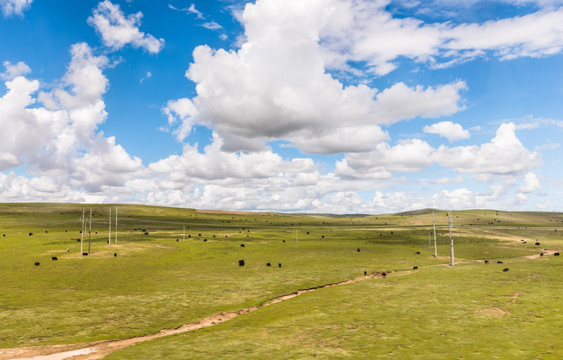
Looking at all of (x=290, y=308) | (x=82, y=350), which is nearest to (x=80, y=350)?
(x=82, y=350)

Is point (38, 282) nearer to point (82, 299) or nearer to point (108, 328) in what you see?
point (82, 299)

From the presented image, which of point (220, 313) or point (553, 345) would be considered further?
point (220, 313)

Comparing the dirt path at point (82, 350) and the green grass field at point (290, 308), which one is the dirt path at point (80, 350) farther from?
the green grass field at point (290, 308)

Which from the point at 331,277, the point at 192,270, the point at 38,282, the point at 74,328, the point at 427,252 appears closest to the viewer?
the point at 74,328

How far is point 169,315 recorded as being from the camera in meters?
32.1

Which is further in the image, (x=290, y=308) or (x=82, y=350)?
(x=290, y=308)

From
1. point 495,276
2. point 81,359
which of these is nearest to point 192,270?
point 81,359

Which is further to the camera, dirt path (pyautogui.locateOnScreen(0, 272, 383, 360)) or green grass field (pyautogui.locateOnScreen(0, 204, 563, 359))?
dirt path (pyautogui.locateOnScreen(0, 272, 383, 360))

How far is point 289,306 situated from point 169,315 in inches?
433

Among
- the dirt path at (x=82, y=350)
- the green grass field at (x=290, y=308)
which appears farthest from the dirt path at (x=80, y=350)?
the green grass field at (x=290, y=308)

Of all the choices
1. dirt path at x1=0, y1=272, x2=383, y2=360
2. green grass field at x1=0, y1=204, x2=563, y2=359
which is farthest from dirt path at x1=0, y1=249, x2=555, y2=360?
green grass field at x1=0, y1=204, x2=563, y2=359

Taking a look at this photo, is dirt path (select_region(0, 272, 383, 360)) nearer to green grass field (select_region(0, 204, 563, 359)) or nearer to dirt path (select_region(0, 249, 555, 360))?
dirt path (select_region(0, 249, 555, 360))

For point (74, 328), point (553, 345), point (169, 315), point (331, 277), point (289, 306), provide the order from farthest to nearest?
point (331, 277) → point (289, 306) → point (169, 315) → point (74, 328) → point (553, 345)

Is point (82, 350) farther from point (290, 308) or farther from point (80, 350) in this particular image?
point (290, 308)
